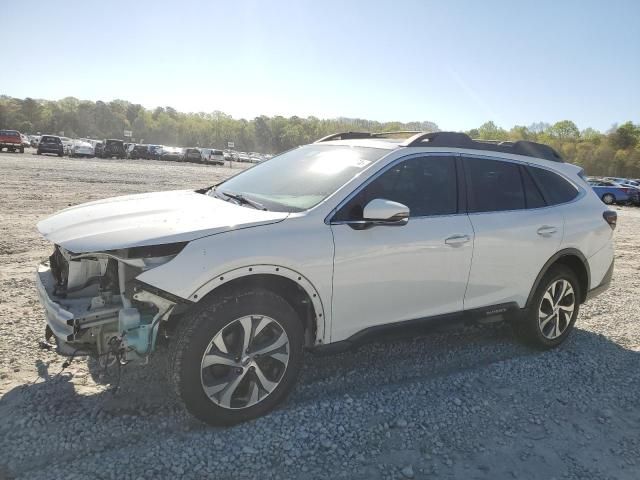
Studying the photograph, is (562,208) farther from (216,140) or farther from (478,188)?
(216,140)

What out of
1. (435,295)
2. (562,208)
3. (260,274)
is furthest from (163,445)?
(562,208)

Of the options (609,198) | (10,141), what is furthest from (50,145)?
(609,198)

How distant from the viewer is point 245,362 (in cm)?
310

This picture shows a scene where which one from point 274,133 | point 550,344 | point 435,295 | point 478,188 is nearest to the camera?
point 435,295

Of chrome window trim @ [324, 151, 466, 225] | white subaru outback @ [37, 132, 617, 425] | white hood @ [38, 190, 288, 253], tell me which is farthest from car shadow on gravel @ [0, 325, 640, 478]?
chrome window trim @ [324, 151, 466, 225]

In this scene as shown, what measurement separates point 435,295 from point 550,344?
1644 millimetres

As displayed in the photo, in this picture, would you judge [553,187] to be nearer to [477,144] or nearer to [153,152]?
[477,144]

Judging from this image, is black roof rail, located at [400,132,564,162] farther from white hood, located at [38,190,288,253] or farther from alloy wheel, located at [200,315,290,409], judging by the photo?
alloy wheel, located at [200,315,290,409]

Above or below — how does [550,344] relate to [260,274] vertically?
below

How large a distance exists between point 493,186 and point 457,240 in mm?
783

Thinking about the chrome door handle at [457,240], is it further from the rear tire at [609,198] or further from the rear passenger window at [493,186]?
the rear tire at [609,198]

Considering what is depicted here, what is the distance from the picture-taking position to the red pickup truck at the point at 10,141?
120 ft

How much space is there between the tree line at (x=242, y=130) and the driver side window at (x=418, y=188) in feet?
313

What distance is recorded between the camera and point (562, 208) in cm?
475
